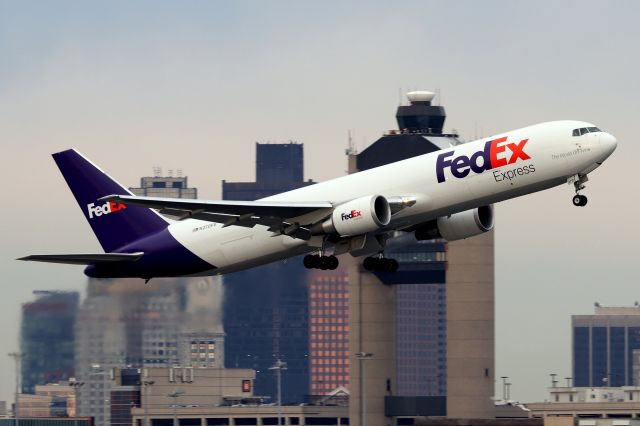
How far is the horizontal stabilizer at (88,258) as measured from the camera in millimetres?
68562

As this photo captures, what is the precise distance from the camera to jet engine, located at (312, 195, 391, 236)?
211 feet

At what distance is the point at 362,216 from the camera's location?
64438 mm

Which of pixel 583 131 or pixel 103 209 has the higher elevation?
pixel 583 131

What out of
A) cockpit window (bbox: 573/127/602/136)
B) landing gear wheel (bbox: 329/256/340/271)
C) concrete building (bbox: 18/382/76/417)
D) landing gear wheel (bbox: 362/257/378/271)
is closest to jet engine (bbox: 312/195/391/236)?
landing gear wheel (bbox: 329/256/340/271)

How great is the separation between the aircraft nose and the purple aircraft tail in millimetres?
20481

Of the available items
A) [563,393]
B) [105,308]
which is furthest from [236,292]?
[563,393]

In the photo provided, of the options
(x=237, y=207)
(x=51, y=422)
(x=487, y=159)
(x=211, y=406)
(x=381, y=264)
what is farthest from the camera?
(x=211, y=406)

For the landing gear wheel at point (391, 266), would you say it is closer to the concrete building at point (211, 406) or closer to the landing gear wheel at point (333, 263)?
the landing gear wheel at point (333, 263)

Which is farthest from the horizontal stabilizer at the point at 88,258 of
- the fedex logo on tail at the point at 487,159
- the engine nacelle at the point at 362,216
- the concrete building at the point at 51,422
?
the concrete building at the point at 51,422

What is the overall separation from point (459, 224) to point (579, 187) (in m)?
6.83

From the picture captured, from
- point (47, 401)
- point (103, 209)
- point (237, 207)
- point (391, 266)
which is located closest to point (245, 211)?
point (237, 207)

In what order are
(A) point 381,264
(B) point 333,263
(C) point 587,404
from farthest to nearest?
(C) point 587,404
(A) point 381,264
(B) point 333,263

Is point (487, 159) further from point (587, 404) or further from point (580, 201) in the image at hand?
point (587, 404)

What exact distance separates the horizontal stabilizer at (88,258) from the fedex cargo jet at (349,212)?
2.4 inches
